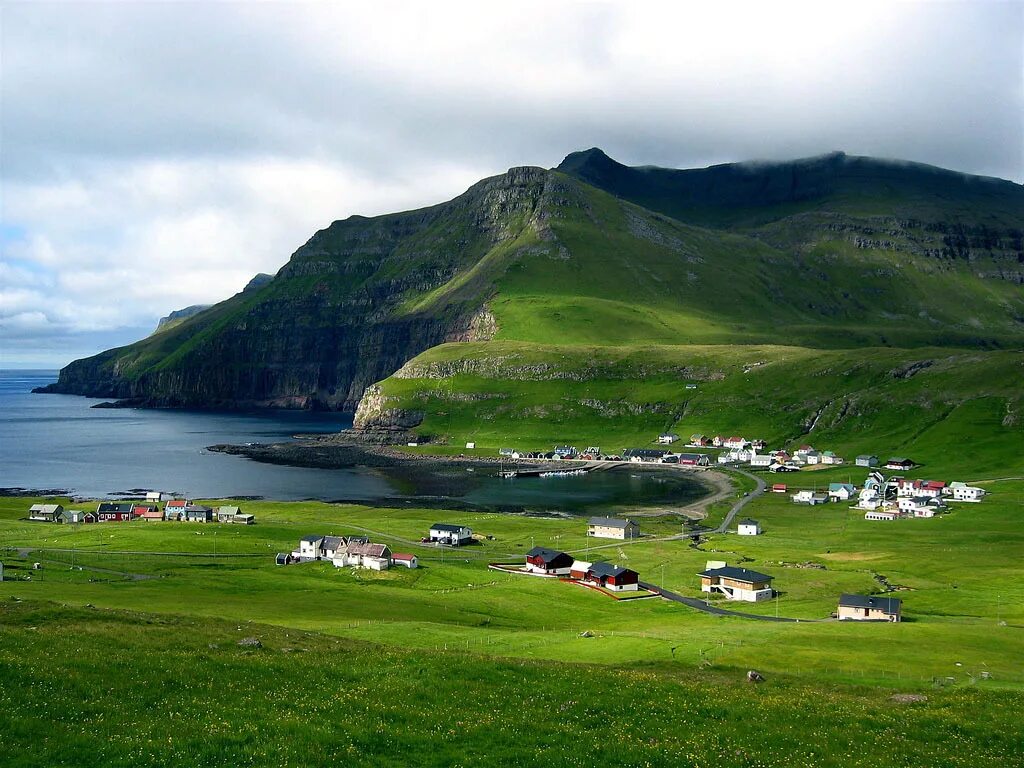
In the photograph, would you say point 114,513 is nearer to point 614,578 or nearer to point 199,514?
point 199,514

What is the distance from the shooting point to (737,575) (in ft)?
310

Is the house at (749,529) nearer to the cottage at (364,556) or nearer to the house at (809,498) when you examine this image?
the house at (809,498)

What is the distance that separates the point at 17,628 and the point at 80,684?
49.7 ft

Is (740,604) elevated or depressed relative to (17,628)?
depressed

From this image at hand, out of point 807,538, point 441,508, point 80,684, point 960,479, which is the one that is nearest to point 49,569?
point 80,684

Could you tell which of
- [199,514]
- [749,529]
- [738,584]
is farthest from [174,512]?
[738,584]

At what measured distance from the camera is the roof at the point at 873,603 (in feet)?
264

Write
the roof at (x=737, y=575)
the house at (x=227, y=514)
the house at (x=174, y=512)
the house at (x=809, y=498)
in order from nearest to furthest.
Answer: the roof at (x=737, y=575) → the house at (x=227, y=514) → the house at (x=174, y=512) → the house at (x=809, y=498)

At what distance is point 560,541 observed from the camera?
131 metres

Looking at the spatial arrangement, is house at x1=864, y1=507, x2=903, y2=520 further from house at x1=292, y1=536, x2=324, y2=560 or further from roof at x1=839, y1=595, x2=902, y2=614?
house at x1=292, y1=536, x2=324, y2=560

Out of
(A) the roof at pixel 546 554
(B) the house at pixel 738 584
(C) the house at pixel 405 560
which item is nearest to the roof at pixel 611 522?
(A) the roof at pixel 546 554

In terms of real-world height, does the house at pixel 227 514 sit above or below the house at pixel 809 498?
below

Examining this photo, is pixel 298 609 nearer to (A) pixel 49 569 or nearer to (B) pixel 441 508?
(A) pixel 49 569

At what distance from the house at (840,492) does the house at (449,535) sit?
89.4 meters
